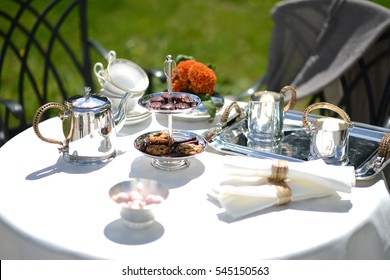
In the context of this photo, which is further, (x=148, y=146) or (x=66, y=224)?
(x=148, y=146)

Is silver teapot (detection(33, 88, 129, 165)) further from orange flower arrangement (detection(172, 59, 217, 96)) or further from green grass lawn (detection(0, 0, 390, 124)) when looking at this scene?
green grass lawn (detection(0, 0, 390, 124))

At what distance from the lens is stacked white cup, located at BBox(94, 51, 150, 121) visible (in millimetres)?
1677

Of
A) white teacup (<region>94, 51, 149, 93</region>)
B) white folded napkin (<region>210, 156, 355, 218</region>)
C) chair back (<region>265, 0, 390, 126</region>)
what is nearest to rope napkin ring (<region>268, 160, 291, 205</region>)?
white folded napkin (<region>210, 156, 355, 218</region>)

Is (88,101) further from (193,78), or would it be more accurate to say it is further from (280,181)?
(280,181)

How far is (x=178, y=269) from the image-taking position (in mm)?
1134

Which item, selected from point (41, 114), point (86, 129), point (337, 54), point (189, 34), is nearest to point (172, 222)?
point (86, 129)

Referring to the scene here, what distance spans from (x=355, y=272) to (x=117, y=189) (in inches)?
20.6

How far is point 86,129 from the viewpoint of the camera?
1.46 m

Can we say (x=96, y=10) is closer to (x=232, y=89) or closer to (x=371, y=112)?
(x=232, y=89)

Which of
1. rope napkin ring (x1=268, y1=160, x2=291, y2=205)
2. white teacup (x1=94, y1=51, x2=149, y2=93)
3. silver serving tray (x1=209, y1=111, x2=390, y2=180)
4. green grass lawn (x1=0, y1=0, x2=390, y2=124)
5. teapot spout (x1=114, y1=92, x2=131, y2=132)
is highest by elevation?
white teacup (x1=94, y1=51, x2=149, y2=93)

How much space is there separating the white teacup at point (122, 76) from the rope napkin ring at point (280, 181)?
527mm

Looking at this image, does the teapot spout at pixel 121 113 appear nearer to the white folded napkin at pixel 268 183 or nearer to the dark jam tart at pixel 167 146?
the dark jam tart at pixel 167 146

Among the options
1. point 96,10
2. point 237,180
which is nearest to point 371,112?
point 237,180

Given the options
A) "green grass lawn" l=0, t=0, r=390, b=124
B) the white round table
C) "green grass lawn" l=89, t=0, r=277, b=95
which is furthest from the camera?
"green grass lawn" l=89, t=0, r=277, b=95
